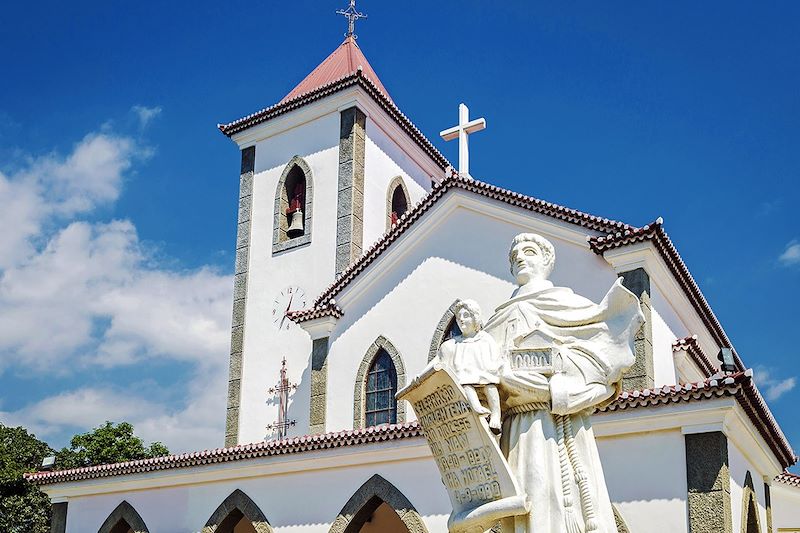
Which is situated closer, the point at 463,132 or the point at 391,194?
the point at 463,132

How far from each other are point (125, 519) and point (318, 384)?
451 centimetres

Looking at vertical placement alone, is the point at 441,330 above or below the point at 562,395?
above

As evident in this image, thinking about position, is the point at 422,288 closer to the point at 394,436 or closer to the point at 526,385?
the point at 394,436

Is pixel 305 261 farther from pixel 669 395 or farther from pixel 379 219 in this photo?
pixel 669 395

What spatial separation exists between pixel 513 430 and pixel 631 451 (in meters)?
8.74

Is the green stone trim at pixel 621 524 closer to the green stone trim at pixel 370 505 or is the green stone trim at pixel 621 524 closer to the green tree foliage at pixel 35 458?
the green stone trim at pixel 370 505

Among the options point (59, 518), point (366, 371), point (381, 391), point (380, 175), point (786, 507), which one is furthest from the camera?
point (380, 175)

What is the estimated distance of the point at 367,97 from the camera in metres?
23.8

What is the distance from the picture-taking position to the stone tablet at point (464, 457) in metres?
5.42

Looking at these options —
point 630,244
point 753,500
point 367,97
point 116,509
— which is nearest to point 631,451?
point 753,500

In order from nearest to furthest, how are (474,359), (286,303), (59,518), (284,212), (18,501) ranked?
(474,359)
(59,518)
(286,303)
(284,212)
(18,501)

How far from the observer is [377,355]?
752 inches

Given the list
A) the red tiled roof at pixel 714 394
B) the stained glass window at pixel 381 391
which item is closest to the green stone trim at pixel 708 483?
the red tiled roof at pixel 714 394

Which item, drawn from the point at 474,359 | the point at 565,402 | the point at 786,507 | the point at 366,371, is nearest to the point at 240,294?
the point at 366,371
